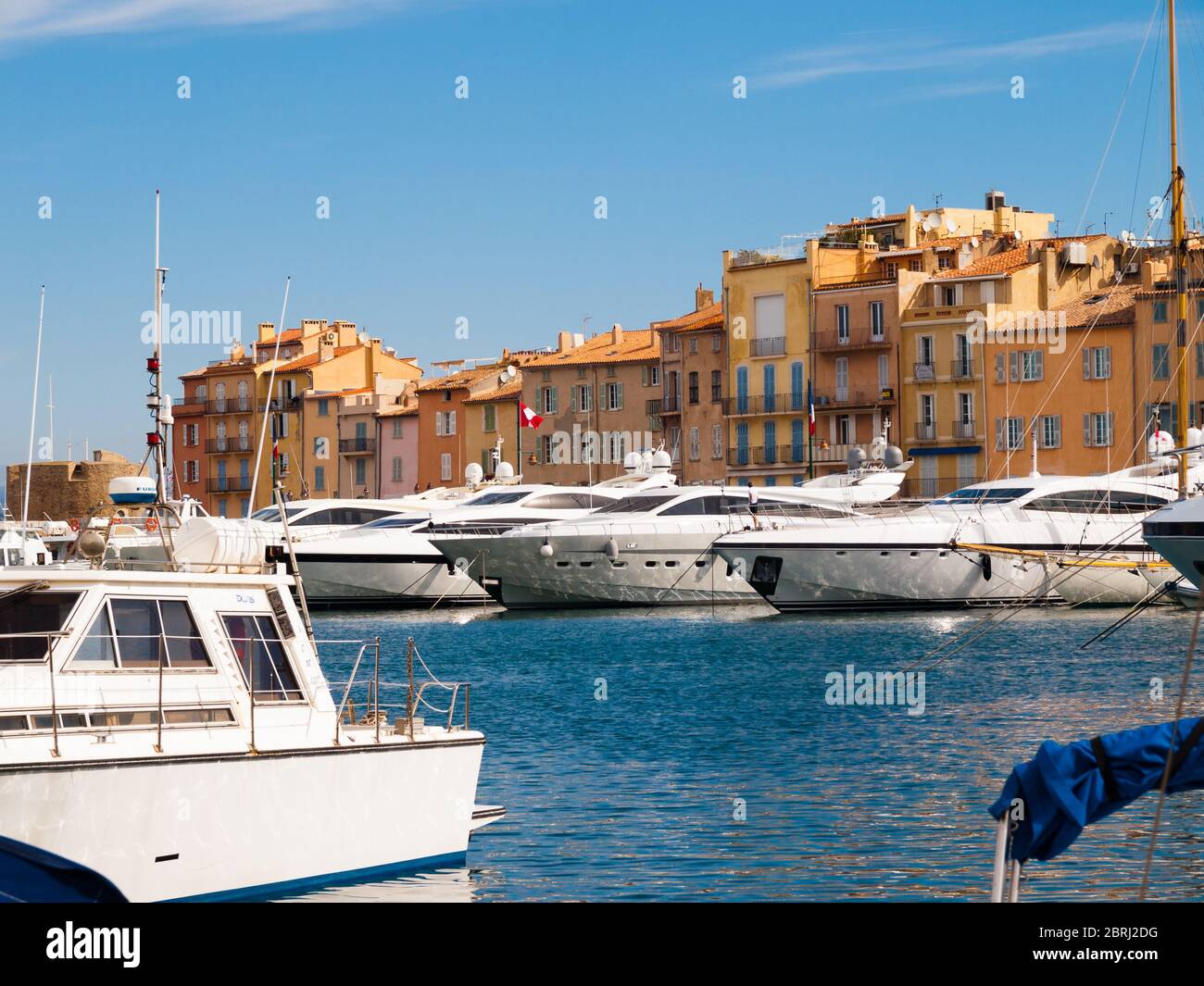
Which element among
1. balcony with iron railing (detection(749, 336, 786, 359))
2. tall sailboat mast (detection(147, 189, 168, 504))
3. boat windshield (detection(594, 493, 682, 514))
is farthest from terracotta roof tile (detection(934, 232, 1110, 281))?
tall sailboat mast (detection(147, 189, 168, 504))

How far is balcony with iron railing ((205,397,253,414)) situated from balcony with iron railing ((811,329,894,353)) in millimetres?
42917

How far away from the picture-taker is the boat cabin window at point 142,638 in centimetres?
1433

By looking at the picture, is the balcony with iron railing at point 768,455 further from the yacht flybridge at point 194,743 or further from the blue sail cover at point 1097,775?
the blue sail cover at point 1097,775

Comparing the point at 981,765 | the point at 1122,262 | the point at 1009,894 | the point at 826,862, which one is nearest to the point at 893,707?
the point at 981,765

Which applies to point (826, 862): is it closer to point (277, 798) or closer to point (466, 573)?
point (277, 798)

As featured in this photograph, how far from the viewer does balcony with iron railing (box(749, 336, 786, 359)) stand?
86.1 metres

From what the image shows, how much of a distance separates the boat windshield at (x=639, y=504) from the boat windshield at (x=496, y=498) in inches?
273

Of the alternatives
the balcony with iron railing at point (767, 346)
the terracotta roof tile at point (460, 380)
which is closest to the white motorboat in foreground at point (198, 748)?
the balcony with iron railing at point (767, 346)

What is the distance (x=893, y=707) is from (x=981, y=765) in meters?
6.47

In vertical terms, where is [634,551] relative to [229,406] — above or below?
below

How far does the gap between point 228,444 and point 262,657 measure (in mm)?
101538

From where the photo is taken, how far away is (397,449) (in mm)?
106312

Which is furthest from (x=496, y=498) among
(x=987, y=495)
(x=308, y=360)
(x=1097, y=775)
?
(x=1097, y=775)

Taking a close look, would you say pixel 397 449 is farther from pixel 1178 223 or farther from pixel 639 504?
pixel 1178 223
